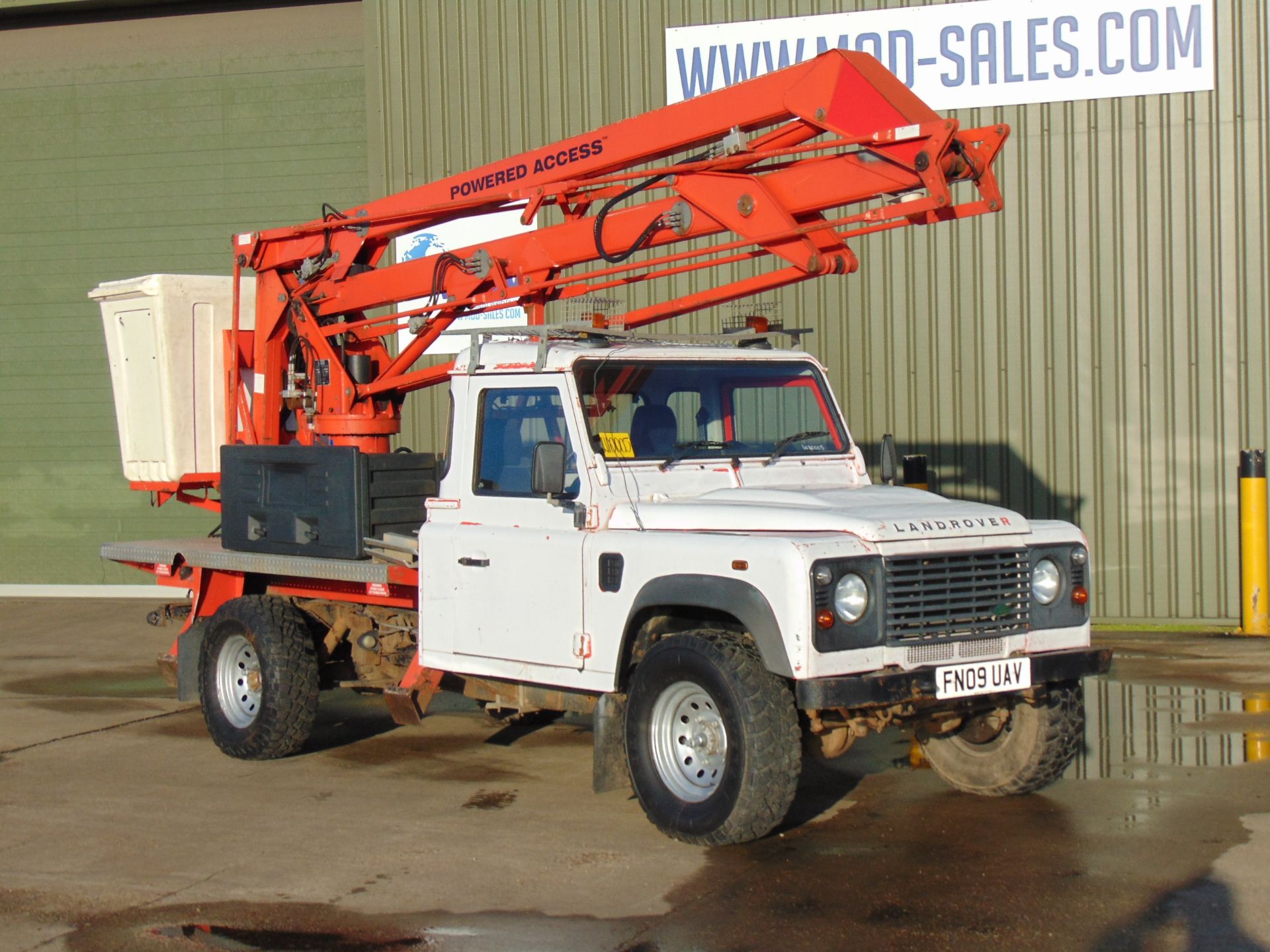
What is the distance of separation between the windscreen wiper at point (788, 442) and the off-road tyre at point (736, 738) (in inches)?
55.7

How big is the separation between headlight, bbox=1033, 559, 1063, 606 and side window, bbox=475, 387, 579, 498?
212 cm

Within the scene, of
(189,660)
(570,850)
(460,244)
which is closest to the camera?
(570,850)

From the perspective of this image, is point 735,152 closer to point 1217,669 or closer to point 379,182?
point 1217,669

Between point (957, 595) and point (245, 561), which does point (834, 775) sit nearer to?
point (957, 595)

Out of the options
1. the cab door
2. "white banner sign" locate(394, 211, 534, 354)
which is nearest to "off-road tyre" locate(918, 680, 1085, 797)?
the cab door

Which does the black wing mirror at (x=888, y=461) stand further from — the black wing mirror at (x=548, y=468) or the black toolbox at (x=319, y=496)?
the black toolbox at (x=319, y=496)

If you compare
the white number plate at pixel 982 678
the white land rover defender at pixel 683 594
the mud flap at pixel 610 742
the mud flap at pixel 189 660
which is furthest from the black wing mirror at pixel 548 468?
the mud flap at pixel 189 660

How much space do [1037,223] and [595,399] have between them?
7.21 m

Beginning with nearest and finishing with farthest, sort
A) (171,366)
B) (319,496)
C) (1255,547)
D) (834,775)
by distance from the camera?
(834,775) < (319,496) < (171,366) < (1255,547)

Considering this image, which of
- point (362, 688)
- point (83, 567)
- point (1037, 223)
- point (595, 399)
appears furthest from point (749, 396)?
point (83, 567)

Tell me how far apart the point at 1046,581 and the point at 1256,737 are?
2588mm

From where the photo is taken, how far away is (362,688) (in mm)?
8602

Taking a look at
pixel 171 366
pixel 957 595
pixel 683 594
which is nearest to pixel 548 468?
pixel 683 594

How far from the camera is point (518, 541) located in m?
7.11
